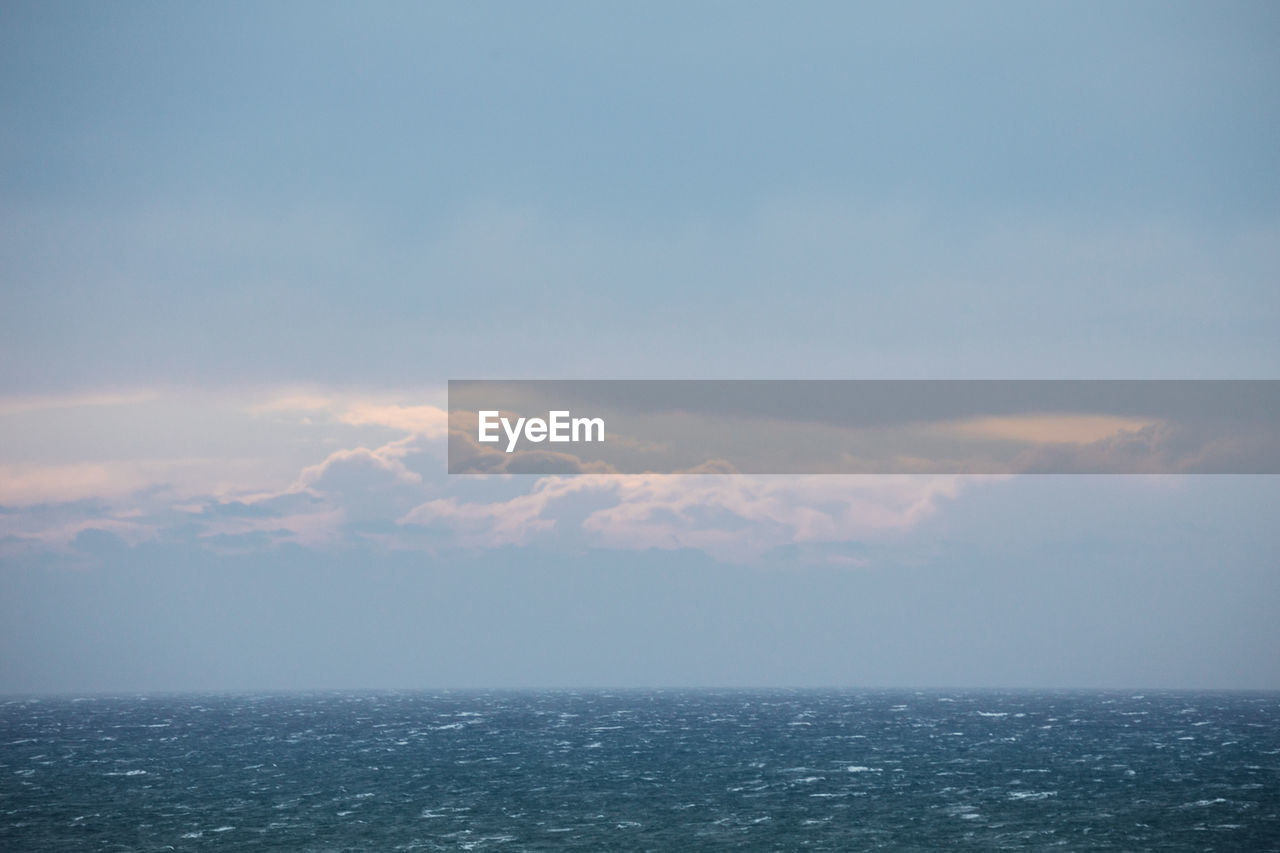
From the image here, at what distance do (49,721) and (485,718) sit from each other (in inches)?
3048

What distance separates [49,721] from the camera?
191 meters

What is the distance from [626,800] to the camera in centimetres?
8031

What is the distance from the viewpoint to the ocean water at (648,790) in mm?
65750

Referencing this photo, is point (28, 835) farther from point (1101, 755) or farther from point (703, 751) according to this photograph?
point (1101, 755)

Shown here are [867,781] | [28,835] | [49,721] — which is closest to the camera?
[28,835]

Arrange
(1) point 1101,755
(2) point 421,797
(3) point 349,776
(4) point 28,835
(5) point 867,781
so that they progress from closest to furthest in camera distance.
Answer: (4) point 28,835 → (2) point 421,797 → (5) point 867,781 → (3) point 349,776 → (1) point 1101,755

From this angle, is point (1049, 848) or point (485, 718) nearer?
point (1049, 848)

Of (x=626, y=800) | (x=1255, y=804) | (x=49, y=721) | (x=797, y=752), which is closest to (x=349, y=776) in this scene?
(x=626, y=800)

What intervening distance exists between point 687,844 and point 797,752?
56393mm

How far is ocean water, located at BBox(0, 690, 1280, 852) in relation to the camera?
65750mm

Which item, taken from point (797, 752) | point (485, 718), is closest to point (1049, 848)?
point (797, 752)

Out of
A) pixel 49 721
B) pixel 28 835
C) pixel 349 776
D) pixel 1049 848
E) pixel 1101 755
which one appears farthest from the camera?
pixel 49 721

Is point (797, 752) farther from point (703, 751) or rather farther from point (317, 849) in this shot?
point (317, 849)

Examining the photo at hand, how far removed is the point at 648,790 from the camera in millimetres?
85750
